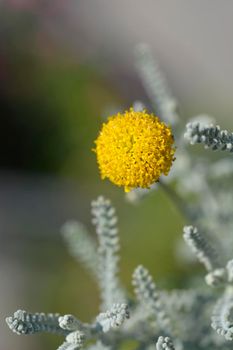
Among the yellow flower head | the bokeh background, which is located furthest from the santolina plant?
the bokeh background

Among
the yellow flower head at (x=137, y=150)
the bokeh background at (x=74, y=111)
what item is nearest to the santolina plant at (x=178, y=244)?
the yellow flower head at (x=137, y=150)

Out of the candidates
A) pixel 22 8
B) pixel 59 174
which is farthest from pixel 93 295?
pixel 22 8

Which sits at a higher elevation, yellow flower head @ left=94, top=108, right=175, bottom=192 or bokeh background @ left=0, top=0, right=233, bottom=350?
bokeh background @ left=0, top=0, right=233, bottom=350

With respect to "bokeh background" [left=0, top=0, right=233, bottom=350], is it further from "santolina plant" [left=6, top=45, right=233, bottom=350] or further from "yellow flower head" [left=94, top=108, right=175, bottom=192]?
"yellow flower head" [left=94, top=108, right=175, bottom=192]

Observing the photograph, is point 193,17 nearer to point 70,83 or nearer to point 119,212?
point 70,83

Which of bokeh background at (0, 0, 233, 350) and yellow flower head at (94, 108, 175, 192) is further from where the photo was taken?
bokeh background at (0, 0, 233, 350)

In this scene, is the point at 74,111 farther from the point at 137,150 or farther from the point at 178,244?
the point at 137,150

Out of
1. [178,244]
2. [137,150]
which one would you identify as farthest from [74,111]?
[137,150]

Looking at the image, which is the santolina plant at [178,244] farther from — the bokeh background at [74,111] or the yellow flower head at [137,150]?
the bokeh background at [74,111]
